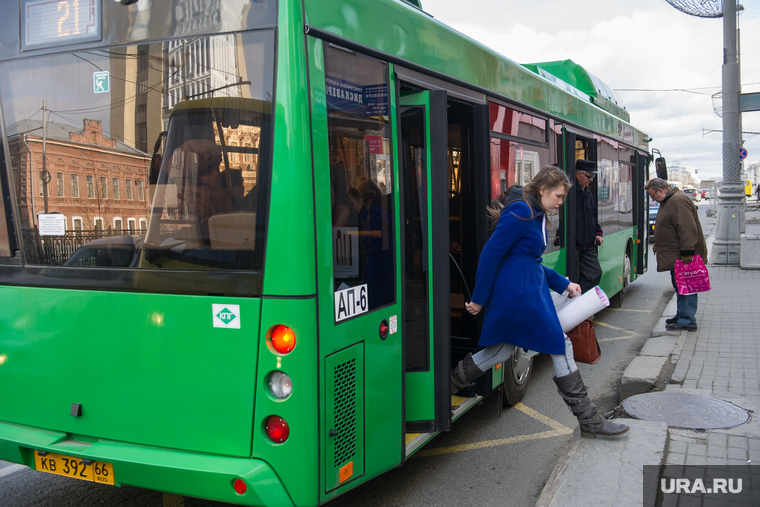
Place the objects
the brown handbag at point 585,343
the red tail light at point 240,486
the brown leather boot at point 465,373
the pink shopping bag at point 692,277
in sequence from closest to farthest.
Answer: the red tail light at point 240,486, the brown leather boot at point 465,373, the brown handbag at point 585,343, the pink shopping bag at point 692,277

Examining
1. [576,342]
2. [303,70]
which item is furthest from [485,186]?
[303,70]

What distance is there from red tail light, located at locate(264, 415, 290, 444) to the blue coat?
1.80 m

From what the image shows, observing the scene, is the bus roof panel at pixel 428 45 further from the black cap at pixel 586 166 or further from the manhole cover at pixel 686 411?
the manhole cover at pixel 686 411

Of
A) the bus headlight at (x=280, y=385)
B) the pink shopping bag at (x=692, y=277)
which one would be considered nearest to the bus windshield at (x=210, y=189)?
the bus headlight at (x=280, y=385)

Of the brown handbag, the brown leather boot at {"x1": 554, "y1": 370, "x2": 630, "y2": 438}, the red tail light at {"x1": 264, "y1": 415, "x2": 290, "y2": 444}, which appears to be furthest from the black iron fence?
the brown handbag

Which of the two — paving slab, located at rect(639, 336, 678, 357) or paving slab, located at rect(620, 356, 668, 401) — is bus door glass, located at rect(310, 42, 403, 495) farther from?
paving slab, located at rect(639, 336, 678, 357)

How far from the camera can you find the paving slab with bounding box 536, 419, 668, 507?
350cm

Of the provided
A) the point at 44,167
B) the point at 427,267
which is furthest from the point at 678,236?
the point at 44,167

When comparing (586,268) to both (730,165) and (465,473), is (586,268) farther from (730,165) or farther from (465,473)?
(730,165)

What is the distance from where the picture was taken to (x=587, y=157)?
793 cm

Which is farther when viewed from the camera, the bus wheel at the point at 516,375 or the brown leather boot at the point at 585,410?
the bus wheel at the point at 516,375

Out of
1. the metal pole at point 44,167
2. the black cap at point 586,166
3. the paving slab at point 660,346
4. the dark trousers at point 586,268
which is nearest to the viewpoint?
the metal pole at point 44,167

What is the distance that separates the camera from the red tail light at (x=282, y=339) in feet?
9.21

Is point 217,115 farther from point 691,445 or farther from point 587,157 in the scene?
point 587,157
